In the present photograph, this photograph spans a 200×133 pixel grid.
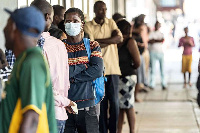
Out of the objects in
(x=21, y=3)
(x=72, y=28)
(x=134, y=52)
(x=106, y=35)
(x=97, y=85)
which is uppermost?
(x=21, y=3)

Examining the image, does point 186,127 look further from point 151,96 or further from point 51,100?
point 51,100

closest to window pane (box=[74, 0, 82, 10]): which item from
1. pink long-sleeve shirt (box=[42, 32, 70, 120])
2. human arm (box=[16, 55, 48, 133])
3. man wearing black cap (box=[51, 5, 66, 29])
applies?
man wearing black cap (box=[51, 5, 66, 29])

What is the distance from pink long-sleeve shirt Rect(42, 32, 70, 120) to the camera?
3.99m

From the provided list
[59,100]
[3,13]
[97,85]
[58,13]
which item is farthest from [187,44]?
[59,100]

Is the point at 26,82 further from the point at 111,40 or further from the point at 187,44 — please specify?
the point at 187,44

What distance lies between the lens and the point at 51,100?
288cm

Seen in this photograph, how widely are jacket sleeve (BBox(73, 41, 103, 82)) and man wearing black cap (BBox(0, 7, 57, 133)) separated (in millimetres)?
2113

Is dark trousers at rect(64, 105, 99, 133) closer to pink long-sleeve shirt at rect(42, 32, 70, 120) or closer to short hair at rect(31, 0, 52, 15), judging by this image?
pink long-sleeve shirt at rect(42, 32, 70, 120)

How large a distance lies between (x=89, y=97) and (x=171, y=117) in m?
5.34

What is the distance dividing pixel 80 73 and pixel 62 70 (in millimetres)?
890

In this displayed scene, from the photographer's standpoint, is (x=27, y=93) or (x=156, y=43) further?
(x=156, y=43)

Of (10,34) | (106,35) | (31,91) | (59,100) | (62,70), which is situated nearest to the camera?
(31,91)

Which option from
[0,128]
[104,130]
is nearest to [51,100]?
[0,128]

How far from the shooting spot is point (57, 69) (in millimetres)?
4023
